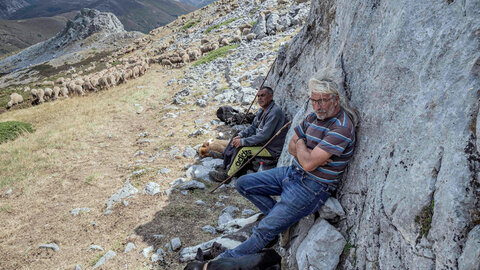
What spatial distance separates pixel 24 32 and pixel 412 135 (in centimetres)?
20743

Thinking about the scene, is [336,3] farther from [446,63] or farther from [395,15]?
[446,63]

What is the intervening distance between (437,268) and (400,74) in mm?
2135

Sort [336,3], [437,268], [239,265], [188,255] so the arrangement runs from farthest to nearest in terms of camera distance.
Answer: [336,3] < [188,255] < [239,265] < [437,268]

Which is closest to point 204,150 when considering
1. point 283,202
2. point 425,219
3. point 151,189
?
point 151,189

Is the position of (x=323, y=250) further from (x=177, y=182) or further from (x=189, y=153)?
(x=189, y=153)

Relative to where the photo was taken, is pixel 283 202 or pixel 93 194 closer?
pixel 283 202

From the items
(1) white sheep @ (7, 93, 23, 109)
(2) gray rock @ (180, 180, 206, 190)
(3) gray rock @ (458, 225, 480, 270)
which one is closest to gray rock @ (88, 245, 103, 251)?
(2) gray rock @ (180, 180, 206, 190)

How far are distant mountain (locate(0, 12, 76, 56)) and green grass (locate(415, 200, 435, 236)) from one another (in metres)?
169

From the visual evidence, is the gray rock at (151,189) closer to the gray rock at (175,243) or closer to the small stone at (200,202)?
the small stone at (200,202)

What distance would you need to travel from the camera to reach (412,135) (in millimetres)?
2906

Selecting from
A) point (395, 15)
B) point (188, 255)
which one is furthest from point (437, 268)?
point (188, 255)

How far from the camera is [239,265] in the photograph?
3826 millimetres

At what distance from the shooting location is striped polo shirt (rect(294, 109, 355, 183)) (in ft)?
11.6

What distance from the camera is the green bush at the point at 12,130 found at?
1340cm
